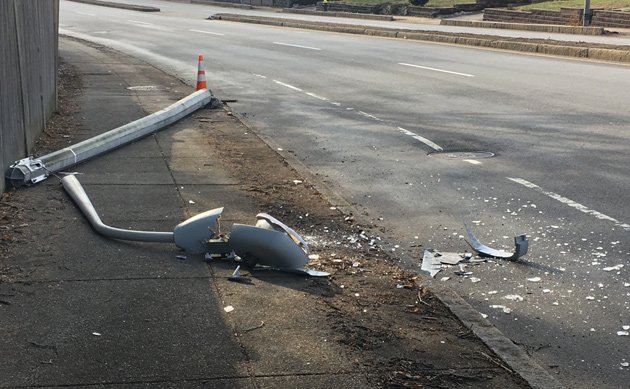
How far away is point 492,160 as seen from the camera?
10609 mm

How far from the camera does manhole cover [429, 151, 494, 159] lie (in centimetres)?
1087

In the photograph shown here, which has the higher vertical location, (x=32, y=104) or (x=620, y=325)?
(x=32, y=104)

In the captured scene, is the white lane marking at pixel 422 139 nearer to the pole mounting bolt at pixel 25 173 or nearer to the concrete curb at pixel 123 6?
the pole mounting bolt at pixel 25 173

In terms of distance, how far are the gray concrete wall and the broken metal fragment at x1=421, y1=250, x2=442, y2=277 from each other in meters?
3.85

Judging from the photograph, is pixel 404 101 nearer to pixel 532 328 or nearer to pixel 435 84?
pixel 435 84

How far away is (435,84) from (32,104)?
9.71 m

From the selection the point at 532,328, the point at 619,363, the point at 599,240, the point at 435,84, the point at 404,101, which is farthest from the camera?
the point at 435,84

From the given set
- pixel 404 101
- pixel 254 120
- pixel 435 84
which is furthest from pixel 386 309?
pixel 435 84

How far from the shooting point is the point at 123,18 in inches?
1774

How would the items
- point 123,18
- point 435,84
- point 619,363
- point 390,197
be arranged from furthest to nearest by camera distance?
point 123,18
point 435,84
point 390,197
point 619,363

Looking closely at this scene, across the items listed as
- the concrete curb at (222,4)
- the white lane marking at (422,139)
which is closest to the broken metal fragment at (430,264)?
the white lane marking at (422,139)

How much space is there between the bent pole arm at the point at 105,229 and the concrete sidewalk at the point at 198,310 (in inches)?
2.9

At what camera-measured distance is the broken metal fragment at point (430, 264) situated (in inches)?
262

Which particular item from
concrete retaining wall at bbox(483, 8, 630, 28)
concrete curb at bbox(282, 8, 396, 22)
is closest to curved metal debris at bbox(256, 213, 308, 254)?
concrete retaining wall at bbox(483, 8, 630, 28)
